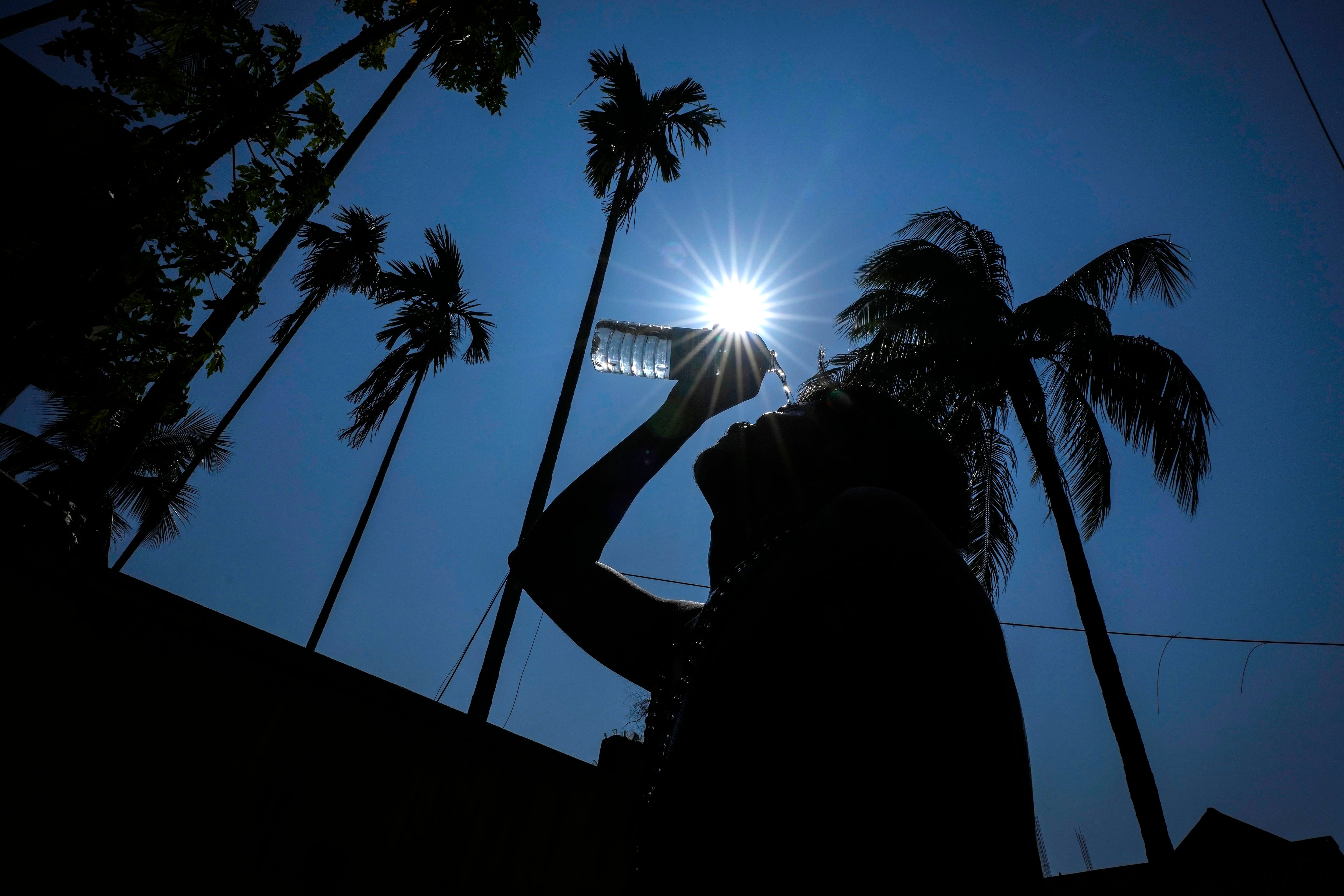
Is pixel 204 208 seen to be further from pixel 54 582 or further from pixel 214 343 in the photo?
pixel 54 582

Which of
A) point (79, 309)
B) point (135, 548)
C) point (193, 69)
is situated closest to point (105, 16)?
point (193, 69)

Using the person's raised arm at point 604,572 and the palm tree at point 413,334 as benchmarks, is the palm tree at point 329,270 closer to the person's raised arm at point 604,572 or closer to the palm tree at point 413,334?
the palm tree at point 413,334

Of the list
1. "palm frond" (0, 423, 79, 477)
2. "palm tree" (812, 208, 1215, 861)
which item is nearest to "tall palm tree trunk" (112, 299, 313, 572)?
"palm frond" (0, 423, 79, 477)

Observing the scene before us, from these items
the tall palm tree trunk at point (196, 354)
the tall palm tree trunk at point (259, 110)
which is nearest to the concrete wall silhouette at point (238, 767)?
the tall palm tree trunk at point (196, 354)

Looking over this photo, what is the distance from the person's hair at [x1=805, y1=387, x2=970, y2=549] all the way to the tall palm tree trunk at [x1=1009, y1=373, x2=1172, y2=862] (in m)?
8.61

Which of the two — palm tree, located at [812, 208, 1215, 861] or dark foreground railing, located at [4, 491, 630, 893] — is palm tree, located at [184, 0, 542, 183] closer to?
dark foreground railing, located at [4, 491, 630, 893]

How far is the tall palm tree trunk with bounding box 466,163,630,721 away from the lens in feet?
21.3

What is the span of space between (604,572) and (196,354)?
320cm

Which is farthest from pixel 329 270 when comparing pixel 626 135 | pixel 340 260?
pixel 626 135

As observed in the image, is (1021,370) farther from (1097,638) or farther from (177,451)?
(177,451)

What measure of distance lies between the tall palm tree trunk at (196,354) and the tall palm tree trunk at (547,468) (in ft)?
8.43

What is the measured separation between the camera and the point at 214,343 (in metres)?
3.22

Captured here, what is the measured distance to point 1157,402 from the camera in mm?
9188

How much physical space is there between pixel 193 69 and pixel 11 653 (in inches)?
116
